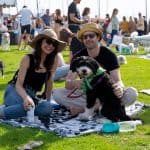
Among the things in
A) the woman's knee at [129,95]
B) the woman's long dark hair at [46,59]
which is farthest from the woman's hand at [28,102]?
the woman's knee at [129,95]

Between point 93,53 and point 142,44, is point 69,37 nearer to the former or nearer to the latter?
point 93,53

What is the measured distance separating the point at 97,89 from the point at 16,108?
102cm

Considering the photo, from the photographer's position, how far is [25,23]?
58.3ft

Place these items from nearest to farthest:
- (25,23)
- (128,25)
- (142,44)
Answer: (25,23)
(142,44)
(128,25)

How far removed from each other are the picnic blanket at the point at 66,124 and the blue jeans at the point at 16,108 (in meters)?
0.09

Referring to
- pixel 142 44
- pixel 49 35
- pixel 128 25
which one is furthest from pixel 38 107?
pixel 128 25

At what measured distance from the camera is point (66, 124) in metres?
5.65

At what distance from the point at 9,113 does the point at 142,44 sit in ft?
49.1

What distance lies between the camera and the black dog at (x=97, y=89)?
5.29 meters

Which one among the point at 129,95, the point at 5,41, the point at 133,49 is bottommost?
the point at 133,49

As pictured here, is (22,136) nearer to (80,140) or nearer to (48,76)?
(80,140)

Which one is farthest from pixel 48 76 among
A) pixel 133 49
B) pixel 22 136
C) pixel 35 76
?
pixel 133 49

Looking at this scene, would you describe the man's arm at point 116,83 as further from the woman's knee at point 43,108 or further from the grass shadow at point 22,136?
the grass shadow at point 22,136

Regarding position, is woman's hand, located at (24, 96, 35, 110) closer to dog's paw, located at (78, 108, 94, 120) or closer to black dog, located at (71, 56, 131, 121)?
black dog, located at (71, 56, 131, 121)
